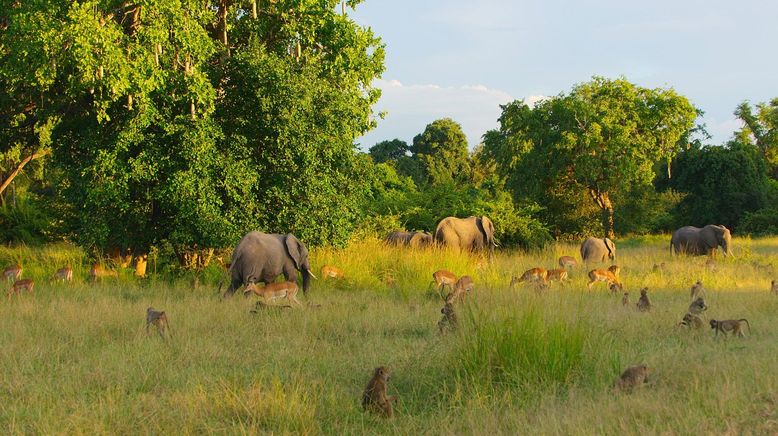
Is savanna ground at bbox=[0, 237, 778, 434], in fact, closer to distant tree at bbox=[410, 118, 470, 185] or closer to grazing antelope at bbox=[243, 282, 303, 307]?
grazing antelope at bbox=[243, 282, 303, 307]

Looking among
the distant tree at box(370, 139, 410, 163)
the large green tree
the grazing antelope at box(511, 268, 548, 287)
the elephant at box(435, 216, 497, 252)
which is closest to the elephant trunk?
the large green tree

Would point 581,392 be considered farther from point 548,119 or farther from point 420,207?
point 548,119

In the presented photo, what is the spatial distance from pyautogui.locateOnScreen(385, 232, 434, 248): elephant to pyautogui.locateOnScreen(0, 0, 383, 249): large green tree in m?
4.43

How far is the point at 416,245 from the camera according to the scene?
67.2ft

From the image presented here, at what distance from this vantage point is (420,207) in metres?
28.1

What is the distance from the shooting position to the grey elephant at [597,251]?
74.8 feet

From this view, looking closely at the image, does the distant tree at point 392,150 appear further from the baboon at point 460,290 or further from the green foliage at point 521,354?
the green foliage at point 521,354

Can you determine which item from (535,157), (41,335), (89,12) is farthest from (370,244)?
(535,157)

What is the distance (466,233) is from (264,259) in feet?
35.0

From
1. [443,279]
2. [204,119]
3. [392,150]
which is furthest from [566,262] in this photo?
[392,150]

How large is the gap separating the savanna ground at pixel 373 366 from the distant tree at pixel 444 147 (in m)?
44.0

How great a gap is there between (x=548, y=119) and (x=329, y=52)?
21665 millimetres

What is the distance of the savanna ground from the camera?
564 cm

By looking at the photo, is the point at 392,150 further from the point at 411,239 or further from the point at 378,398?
the point at 378,398
